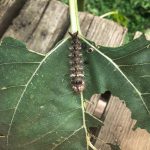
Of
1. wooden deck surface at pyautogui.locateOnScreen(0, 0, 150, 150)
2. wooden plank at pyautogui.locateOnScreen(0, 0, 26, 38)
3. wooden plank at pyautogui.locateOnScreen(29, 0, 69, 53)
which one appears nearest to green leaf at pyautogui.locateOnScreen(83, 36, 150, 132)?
wooden deck surface at pyautogui.locateOnScreen(0, 0, 150, 150)

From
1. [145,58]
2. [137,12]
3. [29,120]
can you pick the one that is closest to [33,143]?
[29,120]

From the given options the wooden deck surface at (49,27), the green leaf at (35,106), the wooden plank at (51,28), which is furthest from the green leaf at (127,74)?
the wooden plank at (51,28)

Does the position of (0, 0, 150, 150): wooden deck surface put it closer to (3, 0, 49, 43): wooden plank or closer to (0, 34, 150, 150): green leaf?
(3, 0, 49, 43): wooden plank

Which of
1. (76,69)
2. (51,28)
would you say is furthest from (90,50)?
(51,28)

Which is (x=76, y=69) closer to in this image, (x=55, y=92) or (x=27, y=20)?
(x=55, y=92)

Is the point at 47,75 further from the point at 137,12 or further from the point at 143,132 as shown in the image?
the point at 137,12

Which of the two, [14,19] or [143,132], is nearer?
[143,132]
